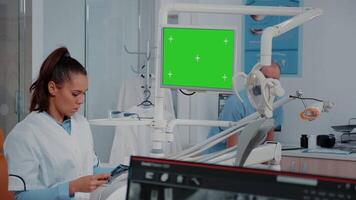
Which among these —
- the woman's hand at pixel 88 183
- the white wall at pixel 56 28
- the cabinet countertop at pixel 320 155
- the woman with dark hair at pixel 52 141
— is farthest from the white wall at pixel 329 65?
the woman's hand at pixel 88 183

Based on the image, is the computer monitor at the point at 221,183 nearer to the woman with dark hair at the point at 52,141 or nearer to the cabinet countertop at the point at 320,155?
the woman with dark hair at the point at 52,141

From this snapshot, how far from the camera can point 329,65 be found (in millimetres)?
3746

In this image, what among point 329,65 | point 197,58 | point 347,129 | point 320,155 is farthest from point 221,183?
point 329,65

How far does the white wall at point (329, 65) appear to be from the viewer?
12.1ft

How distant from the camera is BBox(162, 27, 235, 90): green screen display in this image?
162 cm

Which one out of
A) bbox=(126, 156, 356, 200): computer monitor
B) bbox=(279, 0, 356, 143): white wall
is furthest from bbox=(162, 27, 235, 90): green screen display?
bbox=(279, 0, 356, 143): white wall

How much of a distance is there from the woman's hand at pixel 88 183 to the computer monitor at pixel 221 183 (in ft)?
2.20

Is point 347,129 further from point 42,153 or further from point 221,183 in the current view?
point 221,183

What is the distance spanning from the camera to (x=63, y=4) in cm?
361

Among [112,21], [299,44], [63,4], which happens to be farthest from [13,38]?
[299,44]

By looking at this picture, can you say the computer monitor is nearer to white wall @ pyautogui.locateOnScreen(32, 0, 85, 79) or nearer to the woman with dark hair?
the woman with dark hair

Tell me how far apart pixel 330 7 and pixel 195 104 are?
1.27 metres

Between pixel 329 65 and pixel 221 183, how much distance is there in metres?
3.30

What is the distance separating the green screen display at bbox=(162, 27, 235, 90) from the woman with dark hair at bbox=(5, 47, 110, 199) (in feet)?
1.08
